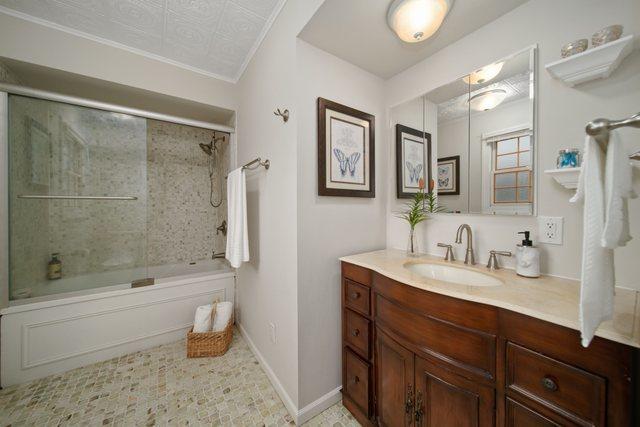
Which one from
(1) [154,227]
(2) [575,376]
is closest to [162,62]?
(1) [154,227]

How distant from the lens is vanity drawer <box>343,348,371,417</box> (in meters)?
1.21

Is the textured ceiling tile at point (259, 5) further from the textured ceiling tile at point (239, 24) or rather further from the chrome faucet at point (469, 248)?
the chrome faucet at point (469, 248)

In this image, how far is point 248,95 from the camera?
6.38 ft

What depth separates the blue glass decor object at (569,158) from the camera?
88 centimetres

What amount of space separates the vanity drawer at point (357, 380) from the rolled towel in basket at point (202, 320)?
1259 mm

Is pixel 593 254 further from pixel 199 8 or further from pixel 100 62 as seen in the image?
pixel 100 62

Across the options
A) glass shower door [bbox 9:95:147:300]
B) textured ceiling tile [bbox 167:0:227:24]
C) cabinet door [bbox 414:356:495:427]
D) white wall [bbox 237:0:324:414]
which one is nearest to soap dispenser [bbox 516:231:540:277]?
cabinet door [bbox 414:356:495:427]

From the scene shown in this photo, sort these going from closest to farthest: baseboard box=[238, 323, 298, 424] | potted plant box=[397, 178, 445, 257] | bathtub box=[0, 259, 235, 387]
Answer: baseboard box=[238, 323, 298, 424]
potted plant box=[397, 178, 445, 257]
bathtub box=[0, 259, 235, 387]

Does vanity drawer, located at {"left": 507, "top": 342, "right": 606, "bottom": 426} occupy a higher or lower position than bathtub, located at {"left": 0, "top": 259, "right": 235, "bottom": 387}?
higher

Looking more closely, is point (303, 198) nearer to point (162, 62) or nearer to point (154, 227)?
point (162, 62)

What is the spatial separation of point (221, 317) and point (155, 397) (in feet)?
2.11

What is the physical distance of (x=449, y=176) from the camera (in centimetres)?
137

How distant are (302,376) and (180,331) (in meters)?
1.42

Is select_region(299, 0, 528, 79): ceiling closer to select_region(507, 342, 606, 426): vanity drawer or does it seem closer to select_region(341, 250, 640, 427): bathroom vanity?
select_region(341, 250, 640, 427): bathroom vanity
